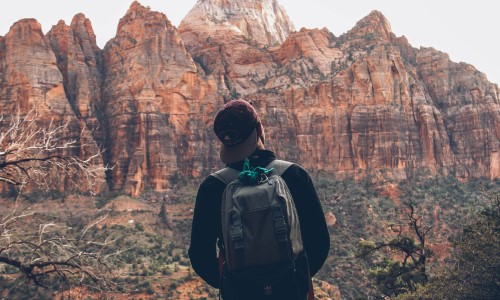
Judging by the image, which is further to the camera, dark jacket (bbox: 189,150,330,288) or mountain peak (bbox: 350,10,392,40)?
mountain peak (bbox: 350,10,392,40)

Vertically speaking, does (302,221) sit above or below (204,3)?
below

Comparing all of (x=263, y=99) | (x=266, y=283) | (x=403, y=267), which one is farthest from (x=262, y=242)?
(x=263, y=99)

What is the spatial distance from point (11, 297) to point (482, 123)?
185ft

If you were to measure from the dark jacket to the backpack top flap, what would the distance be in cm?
30

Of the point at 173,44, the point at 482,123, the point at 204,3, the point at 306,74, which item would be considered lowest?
the point at 482,123

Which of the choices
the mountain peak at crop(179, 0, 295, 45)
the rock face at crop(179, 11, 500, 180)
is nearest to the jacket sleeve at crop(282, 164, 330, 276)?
the rock face at crop(179, 11, 500, 180)

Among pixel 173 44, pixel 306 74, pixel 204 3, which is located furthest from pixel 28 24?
pixel 204 3

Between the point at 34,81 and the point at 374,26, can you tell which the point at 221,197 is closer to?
the point at 34,81

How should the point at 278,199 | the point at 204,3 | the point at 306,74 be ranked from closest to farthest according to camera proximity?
the point at 278,199, the point at 306,74, the point at 204,3

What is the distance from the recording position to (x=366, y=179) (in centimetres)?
5581

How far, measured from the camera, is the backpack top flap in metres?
3.04

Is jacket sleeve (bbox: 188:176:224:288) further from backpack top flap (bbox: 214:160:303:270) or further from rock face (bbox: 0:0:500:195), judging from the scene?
rock face (bbox: 0:0:500:195)

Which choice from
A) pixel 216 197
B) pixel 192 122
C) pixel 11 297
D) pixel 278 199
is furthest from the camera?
pixel 192 122

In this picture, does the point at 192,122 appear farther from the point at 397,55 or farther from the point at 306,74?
the point at 397,55
